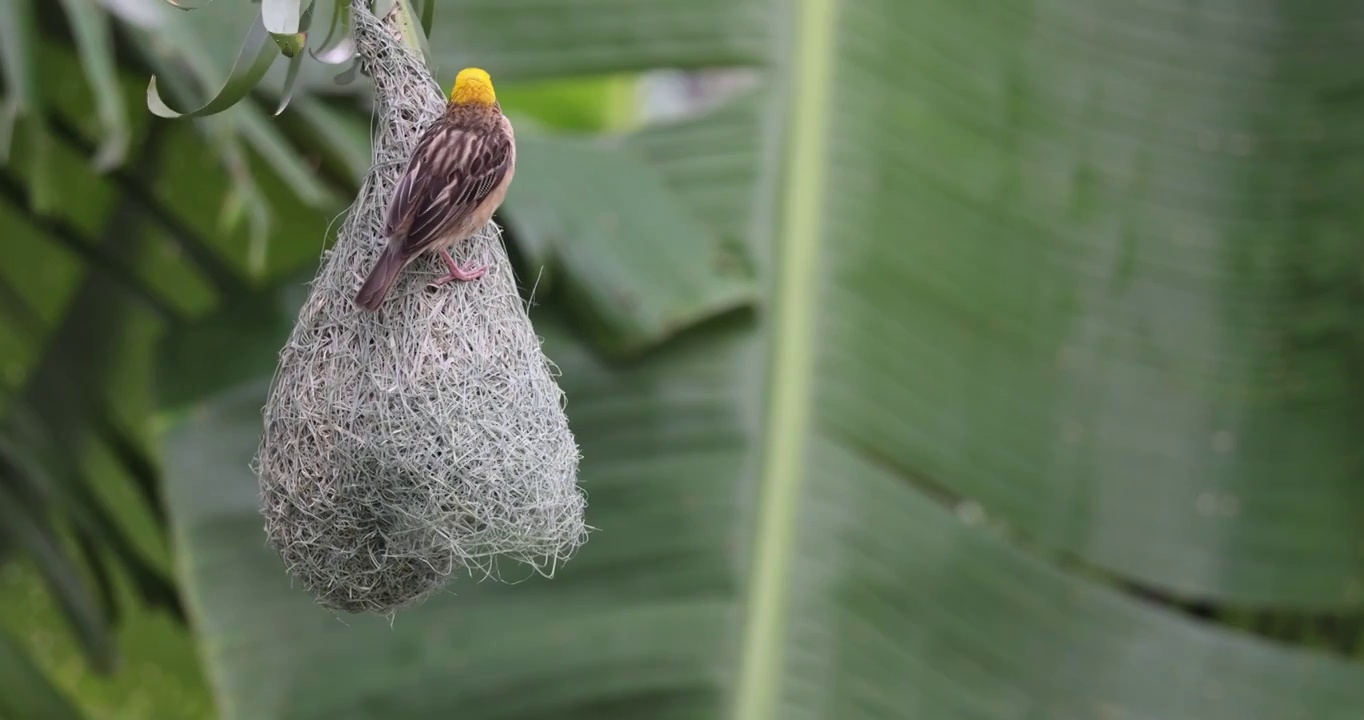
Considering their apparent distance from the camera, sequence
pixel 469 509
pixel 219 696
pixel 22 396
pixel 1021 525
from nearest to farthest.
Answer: pixel 469 509 < pixel 219 696 < pixel 1021 525 < pixel 22 396

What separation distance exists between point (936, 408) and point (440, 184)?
4.55 feet

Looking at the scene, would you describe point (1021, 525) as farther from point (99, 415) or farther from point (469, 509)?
point (99, 415)

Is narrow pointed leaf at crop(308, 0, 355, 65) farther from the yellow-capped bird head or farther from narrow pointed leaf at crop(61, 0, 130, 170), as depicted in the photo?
narrow pointed leaf at crop(61, 0, 130, 170)

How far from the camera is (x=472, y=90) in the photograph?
115cm

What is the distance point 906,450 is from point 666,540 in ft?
1.46

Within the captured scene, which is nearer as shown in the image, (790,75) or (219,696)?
(219,696)

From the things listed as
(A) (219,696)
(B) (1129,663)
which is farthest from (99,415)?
(B) (1129,663)

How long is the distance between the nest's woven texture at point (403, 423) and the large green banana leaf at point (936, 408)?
910mm

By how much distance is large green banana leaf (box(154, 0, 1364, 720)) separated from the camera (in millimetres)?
2174

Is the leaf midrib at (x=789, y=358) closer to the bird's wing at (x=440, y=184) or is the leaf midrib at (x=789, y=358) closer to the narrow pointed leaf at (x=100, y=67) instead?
the narrow pointed leaf at (x=100, y=67)

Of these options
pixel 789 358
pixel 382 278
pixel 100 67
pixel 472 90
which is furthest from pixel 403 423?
pixel 789 358

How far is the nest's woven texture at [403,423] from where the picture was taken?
1123 millimetres

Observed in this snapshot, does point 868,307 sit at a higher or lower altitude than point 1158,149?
lower

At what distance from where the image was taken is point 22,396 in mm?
2529
